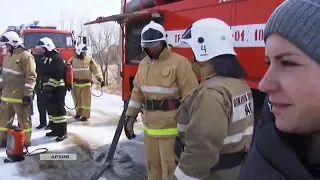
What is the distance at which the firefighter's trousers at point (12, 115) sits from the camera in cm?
561

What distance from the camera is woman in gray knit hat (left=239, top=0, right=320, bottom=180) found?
0.88m

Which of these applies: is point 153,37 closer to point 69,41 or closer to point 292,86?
point 292,86

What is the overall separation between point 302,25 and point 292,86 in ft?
0.51

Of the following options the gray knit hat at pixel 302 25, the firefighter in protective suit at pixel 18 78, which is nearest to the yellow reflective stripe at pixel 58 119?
the firefighter in protective suit at pixel 18 78

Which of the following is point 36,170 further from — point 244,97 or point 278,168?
point 278,168

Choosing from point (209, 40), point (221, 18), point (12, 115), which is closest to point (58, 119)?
point (12, 115)

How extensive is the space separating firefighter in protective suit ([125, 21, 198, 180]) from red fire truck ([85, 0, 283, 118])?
56cm

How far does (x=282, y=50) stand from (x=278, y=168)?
1.03 ft

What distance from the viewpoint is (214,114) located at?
2.10 m

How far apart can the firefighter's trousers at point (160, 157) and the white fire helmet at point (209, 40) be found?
1250 millimetres

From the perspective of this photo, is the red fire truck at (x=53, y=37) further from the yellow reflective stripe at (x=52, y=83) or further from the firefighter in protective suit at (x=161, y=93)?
the firefighter in protective suit at (x=161, y=93)

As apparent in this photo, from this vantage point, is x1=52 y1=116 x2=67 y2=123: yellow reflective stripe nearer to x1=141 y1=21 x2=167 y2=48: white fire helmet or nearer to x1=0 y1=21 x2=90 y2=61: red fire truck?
x1=141 y1=21 x2=167 y2=48: white fire helmet

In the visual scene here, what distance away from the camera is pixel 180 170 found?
2.22 m

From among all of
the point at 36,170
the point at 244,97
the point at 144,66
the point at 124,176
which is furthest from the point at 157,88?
the point at 36,170
